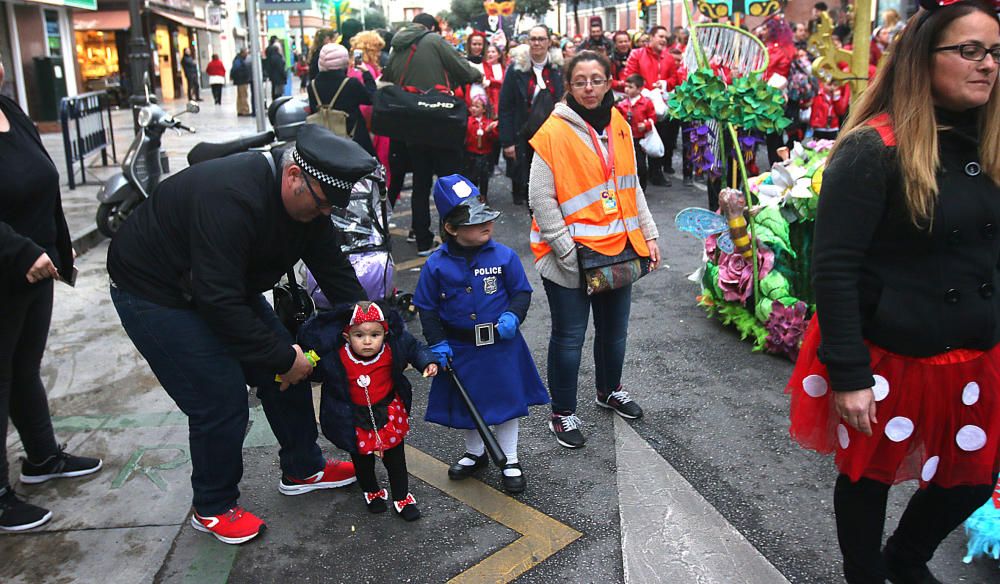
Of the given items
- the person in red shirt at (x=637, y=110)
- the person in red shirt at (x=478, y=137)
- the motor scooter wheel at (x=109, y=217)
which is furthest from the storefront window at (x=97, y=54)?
the person in red shirt at (x=637, y=110)

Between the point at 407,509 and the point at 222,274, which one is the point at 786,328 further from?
the point at 222,274

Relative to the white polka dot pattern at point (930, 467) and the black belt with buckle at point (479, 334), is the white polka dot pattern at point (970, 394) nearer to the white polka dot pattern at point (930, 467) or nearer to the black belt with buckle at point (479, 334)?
the white polka dot pattern at point (930, 467)

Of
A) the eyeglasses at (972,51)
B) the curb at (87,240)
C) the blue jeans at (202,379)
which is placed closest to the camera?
the eyeglasses at (972,51)

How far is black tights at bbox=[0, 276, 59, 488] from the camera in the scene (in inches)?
133

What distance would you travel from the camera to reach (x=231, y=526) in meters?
3.28

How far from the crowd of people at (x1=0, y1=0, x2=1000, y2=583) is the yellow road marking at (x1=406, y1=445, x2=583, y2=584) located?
0.09m

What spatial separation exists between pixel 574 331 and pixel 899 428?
183cm

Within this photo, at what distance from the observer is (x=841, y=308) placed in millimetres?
2238

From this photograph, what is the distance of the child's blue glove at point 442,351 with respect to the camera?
3361 mm

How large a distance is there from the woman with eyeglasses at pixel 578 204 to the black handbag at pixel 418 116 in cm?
303

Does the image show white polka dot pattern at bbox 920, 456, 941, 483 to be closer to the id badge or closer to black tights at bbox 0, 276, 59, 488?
the id badge

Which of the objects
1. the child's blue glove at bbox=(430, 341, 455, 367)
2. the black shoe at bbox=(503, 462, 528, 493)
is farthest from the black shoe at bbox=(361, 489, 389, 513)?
the child's blue glove at bbox=(430, 341, 455, 367)

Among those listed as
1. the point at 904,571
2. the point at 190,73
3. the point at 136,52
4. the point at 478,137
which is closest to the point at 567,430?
the point at 904,571

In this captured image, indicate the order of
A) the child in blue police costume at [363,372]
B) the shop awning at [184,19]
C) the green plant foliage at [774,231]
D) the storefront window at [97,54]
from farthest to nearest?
the shop awning at [184,19], the storefront window at [97,54], the green plant foliage at [774,231], the child in blue police costume at [363,372]
